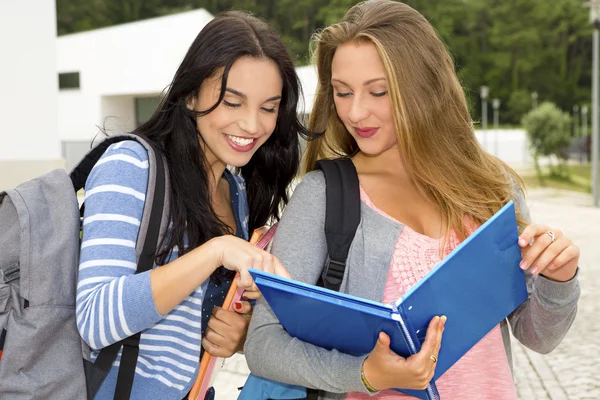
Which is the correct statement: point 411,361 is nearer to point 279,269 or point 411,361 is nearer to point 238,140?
point 279,269

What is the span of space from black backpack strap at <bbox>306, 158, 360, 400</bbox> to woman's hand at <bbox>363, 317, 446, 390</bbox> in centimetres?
30

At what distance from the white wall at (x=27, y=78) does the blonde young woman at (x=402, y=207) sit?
6.61 meters

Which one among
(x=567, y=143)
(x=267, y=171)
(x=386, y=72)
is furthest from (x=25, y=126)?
(x=567, y=143)

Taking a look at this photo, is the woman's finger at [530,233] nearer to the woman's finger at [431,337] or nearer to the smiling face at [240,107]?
the woman's finger at [431,337]

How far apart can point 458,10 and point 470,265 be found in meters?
77.4

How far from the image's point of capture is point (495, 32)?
251 ft

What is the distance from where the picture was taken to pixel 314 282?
1.91m

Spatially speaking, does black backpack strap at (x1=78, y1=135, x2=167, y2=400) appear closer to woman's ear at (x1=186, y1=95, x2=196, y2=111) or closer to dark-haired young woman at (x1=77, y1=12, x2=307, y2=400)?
dark-haired young woman at (x1=77, y1=12, x2=307, y2=400)

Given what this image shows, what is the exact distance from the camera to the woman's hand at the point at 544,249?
6.01ft

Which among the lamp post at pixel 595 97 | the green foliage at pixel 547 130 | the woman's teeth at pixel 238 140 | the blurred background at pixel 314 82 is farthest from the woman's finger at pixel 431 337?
the green foliage at pixel 547 130

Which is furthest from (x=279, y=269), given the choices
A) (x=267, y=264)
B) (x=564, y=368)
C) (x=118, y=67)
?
(x=118, y=67)

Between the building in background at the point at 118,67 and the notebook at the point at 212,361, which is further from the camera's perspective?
the building in background at the point at 118,67

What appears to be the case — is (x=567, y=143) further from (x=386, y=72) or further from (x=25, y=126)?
(x=386, y=72)

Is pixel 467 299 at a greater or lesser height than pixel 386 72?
lesser
